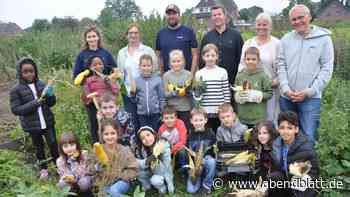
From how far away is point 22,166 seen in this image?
15.0 feet

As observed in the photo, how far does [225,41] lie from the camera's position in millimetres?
5004

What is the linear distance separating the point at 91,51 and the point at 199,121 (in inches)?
68.2

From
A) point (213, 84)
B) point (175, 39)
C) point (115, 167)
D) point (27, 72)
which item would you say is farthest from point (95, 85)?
point (213, 84)

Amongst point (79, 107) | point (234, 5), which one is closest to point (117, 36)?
point (79, 107)

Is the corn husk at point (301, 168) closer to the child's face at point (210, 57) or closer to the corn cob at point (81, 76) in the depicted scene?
the child's face at point (210, 57)

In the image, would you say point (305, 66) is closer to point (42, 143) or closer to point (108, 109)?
point (108, 109)

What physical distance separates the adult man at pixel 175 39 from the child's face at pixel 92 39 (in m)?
0.83

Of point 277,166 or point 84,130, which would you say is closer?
point 277,166

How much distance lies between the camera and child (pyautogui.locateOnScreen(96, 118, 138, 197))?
4.02 m

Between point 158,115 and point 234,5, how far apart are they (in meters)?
46.4

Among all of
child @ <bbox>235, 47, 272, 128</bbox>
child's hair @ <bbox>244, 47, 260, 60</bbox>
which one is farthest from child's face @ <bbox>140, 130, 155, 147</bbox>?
child's hair @ <bbox>244, 47, 260, 60</bbox>

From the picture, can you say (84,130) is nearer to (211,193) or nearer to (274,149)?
(211,193)

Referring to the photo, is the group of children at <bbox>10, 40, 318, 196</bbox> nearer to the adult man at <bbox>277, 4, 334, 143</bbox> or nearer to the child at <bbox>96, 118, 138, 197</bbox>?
the child at <bbox>96, 118, 138, 197</bbox>

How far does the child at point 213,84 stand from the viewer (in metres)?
4.80
